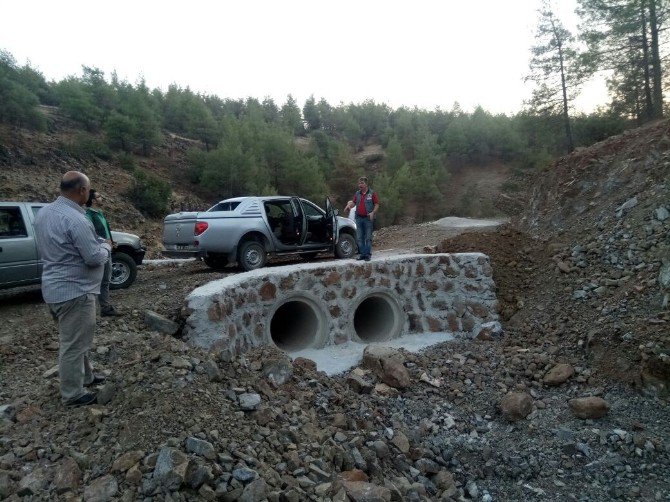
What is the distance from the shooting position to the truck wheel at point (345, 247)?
11.4m

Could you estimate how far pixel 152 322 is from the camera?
711 centimetres

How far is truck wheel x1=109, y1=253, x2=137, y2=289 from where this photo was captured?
866cm

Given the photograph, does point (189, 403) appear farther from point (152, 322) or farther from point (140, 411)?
point (152, 322)

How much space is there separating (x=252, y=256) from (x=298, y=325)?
1.60 metres

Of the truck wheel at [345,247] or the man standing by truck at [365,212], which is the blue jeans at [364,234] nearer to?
the man standing by truck at [365,212]

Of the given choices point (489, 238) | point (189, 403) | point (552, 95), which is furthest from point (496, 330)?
point (552, 95)

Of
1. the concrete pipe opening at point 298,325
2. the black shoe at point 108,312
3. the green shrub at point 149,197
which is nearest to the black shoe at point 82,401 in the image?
the black shoe at point 108,312

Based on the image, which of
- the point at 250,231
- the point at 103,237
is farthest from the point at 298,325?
the point at 103,237

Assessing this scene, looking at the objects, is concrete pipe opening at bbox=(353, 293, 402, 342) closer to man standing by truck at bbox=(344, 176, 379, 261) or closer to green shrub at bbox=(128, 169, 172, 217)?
man standing by truck at bbox=(344, 176, 379, 261)

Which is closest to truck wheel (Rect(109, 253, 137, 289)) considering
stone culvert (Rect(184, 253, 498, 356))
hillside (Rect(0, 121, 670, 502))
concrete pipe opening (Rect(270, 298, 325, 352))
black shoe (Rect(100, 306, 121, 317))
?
hillside (Rect(0, 121, 670, 502))

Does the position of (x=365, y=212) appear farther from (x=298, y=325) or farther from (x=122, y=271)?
(x=122, y=271)

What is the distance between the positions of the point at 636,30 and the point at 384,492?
68.8 ft

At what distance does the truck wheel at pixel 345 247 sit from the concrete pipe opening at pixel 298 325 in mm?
1977

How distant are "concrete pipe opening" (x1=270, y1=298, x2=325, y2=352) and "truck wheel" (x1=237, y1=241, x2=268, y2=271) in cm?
99
